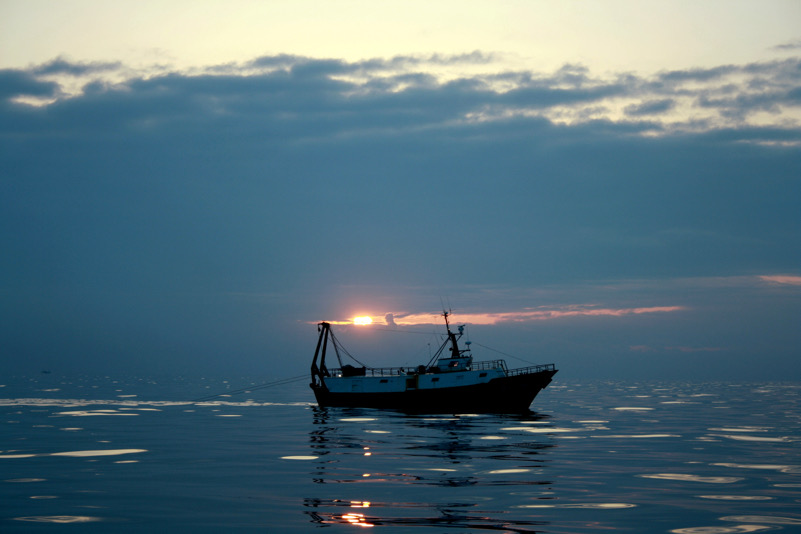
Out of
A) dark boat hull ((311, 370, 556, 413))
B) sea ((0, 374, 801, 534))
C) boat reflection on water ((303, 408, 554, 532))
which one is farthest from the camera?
dark boat hull ((311, 370, 556, 413))

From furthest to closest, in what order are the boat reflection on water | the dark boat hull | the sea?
the dark boat hull < the boat reflection on water < the sea

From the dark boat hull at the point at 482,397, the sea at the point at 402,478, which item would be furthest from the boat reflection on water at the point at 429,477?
the dark boat hull at the point at 482,397

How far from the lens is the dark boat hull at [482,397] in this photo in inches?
3120

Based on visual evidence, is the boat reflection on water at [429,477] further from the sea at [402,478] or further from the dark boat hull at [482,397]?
the dark boat hull at [482,397]

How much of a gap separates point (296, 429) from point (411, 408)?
21626mm

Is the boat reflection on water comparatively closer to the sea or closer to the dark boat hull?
the sea

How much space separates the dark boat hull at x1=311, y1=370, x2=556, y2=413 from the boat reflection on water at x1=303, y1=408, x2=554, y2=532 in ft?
54.1

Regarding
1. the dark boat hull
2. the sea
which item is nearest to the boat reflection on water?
the sea

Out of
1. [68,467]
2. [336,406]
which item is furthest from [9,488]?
[336,406]

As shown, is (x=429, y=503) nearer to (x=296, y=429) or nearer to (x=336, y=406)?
(x=296, y=429)

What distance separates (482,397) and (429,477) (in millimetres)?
45919

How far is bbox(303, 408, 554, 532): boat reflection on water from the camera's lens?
25266 millimetres

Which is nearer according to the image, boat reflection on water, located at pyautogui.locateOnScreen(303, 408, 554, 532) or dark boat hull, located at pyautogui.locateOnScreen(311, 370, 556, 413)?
boat reflection on water, located at pyautogui.locateOnScreen(303, 408, 554, 532)

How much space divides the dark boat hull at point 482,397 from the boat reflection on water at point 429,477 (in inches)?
649
